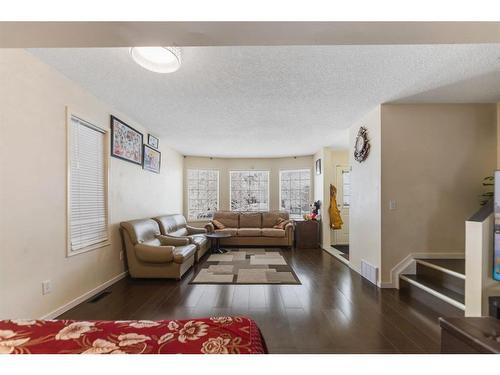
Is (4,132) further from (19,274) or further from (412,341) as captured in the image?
(412,341)

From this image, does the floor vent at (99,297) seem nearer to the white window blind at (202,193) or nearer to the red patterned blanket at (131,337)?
the red patterned blanket at (131,337)

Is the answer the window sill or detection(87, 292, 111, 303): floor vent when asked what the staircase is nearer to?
detection(87, 292, 111, 303): floor vent

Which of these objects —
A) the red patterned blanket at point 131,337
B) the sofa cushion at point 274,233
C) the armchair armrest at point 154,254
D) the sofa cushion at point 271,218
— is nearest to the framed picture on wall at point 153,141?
the armchair armrest at point 154,254

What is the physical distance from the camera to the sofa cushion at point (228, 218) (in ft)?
21.4

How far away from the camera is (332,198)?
581 centimetres

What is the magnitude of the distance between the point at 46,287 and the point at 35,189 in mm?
917

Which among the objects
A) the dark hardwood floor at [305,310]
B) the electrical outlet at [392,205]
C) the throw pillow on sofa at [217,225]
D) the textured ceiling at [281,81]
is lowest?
the dark hardwood floor at [305,310]

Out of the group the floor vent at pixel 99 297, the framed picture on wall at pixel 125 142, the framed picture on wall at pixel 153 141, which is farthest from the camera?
the framed picture on wall at pixel 153 141

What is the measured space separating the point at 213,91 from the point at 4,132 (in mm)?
1866

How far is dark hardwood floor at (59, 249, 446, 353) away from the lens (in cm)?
190

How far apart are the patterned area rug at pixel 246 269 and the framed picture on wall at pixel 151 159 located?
6.88ft

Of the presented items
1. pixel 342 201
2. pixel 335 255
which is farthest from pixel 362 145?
pixel 342 201

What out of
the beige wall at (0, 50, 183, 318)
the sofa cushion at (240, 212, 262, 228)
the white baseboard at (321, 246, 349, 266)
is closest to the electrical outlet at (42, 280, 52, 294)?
the beige wall at (0, 50, 183, 318)

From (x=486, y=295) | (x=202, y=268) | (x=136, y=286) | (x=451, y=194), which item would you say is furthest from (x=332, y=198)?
(x=136, y=286)
